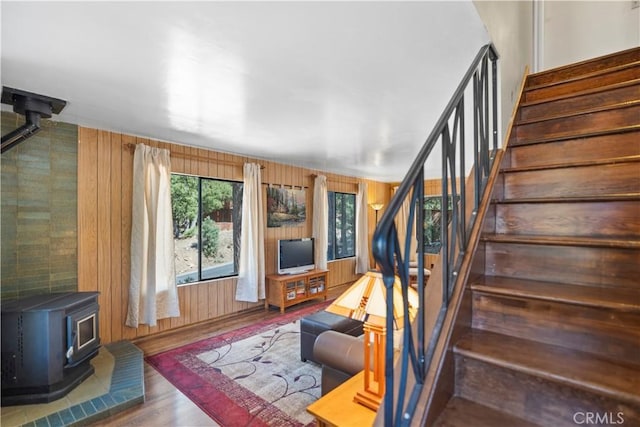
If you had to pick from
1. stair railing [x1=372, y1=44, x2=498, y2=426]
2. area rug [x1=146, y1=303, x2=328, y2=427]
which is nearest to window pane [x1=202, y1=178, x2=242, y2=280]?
area rug [x1=146, y1=303, x2=328, y2=427]

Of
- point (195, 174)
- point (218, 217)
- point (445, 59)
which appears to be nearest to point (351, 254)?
point (218, 217)

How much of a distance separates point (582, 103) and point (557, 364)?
1.78 metres

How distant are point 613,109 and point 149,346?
4329mm

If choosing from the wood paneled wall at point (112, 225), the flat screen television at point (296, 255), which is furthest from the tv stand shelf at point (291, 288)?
the wood paneled wall at point (112, 225)

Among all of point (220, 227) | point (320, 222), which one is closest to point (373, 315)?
point (220, 227)

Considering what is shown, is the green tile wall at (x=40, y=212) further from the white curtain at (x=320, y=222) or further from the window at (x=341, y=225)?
the window at (x=341, y=225)

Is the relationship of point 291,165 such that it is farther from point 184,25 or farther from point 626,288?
point 626,288

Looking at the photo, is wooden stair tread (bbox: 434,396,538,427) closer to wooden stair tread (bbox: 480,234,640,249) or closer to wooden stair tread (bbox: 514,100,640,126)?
wooden stair tread (bbox: 480,234,640,249)

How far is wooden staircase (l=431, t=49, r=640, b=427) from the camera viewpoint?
0.89 metres

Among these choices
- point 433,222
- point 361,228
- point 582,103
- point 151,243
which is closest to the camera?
point 582,103

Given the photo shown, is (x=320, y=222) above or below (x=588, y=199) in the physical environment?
below

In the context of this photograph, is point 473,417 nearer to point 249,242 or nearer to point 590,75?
point 590,75

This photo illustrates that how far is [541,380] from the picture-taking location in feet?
2.96

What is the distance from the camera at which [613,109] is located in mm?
1694
